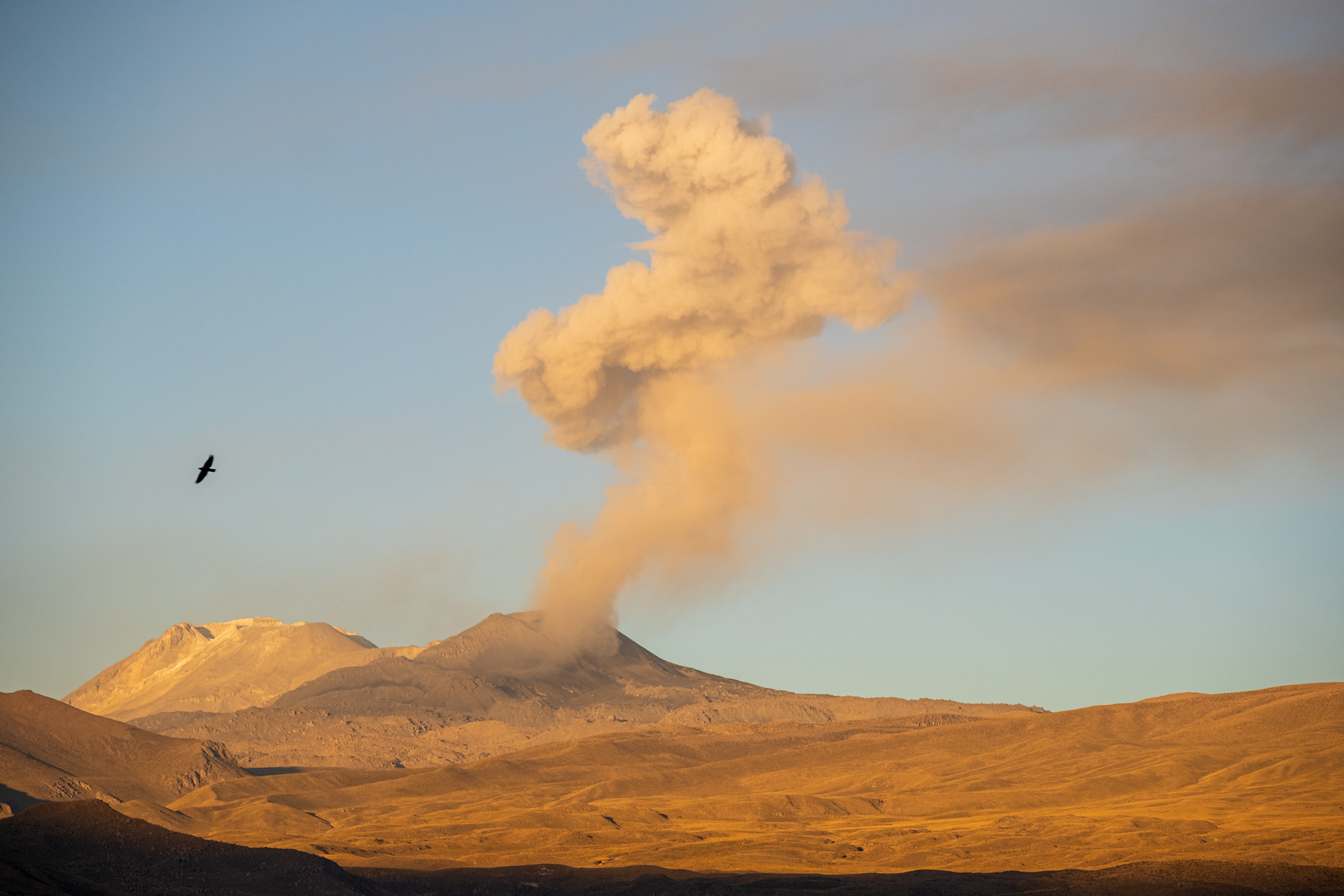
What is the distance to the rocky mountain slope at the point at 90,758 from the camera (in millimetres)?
160625

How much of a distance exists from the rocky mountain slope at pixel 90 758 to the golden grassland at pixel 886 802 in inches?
401

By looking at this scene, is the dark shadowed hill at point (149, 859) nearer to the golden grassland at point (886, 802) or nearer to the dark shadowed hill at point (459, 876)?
the dark shadowed hill at point (459, 876)

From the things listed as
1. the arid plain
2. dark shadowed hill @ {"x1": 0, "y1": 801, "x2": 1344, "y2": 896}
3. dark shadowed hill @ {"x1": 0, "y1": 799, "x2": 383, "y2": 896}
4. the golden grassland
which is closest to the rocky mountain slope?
the arid plain

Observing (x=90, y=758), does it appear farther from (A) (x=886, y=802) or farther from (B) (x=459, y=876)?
(B) (x=459, y=876)

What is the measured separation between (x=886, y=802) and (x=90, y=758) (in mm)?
97663

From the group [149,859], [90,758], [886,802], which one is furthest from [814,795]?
[90,758]

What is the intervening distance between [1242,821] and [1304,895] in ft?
133

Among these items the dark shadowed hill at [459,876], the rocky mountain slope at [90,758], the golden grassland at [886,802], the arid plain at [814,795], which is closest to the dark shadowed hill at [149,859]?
the dark shadowed hill at [459,876]

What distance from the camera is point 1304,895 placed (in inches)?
3017

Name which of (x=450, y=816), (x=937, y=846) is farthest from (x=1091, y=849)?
(x=450, y=816)

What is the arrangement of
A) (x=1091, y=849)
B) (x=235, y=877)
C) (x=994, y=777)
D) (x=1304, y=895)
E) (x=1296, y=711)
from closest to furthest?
(x=1304, y=895), (x=235, y=877), (x=1091, y=849), (x=994, y=777), (x=1296, y=711)

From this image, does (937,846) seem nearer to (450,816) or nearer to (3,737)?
(450,816)

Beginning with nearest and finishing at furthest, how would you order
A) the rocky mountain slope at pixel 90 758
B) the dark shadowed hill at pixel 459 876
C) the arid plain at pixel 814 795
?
the dark shadowed hill at pixel 459 876, the arid plain at pixel 814 795, the rocky mountain slope at pixel 90 758

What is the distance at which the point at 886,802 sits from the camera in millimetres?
151625
